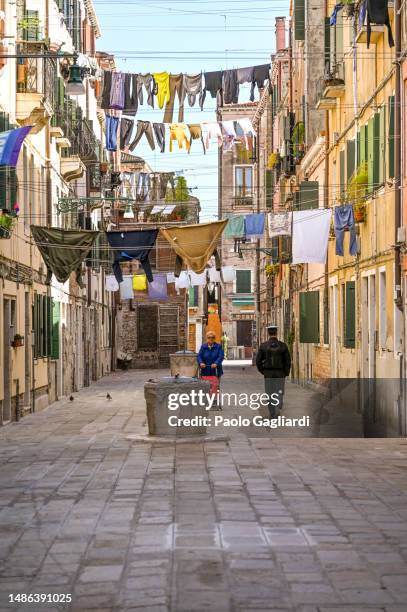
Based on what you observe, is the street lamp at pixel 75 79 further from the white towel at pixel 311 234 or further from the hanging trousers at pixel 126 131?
the hanging trousers at pixel 126 131

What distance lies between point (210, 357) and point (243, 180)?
2097 inches

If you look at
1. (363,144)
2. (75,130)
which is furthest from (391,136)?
(75,130)

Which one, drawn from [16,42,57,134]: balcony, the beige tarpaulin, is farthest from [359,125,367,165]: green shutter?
the beige tarpaulin

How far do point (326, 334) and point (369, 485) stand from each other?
19899 millimetres

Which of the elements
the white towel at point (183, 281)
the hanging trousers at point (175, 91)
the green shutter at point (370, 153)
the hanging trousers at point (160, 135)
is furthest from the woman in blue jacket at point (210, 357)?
the white towel at point (183, 281)

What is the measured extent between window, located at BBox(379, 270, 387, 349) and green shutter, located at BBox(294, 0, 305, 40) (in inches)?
707

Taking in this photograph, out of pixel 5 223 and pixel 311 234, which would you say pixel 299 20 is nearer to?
pixel 311 234

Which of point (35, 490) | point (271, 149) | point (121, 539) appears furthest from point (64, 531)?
point (271, 149)

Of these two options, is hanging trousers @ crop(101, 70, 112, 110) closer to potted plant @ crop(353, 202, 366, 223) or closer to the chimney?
potted plant @ crop(353, 202, 366, 223)

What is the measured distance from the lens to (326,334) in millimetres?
32750

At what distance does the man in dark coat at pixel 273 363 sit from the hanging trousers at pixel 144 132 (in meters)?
18.4

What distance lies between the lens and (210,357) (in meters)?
23.7

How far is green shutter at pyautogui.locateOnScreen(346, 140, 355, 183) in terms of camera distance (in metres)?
26.8

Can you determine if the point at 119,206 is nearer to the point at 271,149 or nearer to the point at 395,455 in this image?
the point at 271,149
